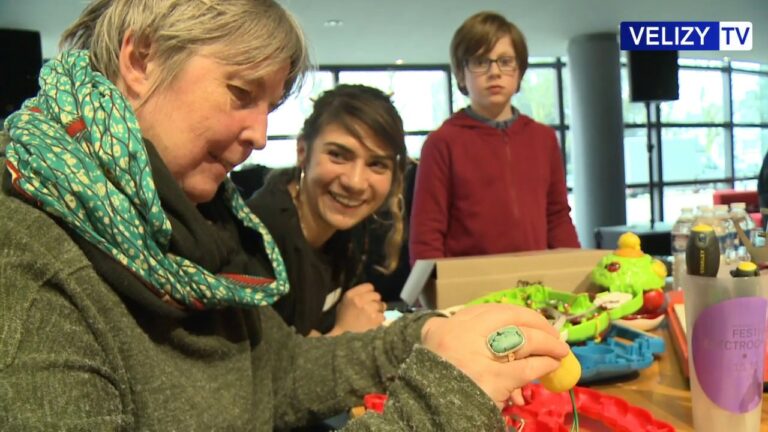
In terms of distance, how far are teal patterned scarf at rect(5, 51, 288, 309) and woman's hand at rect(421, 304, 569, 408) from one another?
25cm

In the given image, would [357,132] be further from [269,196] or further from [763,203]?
[763,203]

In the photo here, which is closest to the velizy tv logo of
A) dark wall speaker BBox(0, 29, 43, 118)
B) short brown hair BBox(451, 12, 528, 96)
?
short brown hair BBox(451, 12, 528, 96)

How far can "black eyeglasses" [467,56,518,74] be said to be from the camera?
1.74 m

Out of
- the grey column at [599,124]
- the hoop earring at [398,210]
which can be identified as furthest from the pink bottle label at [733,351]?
the grey column at [599,124]

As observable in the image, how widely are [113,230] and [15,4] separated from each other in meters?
4.96

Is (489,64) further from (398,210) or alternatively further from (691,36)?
(691,36)

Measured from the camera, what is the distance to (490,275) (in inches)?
47.6

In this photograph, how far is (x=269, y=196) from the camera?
4.39 ft

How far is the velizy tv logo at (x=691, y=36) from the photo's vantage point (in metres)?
2.29

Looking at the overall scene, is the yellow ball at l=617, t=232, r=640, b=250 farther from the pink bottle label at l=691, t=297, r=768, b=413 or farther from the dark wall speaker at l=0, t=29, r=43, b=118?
the dark wall speaker at l=0, t=29, r=43, b=118

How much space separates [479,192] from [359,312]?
699 millimetres

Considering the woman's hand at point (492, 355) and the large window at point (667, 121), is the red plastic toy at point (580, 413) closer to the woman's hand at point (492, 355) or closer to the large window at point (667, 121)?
the woman's hand at point (492, 355)

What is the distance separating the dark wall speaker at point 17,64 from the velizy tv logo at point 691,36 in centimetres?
435

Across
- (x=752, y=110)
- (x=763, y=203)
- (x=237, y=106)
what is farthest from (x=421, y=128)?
(x=237, y=106)
